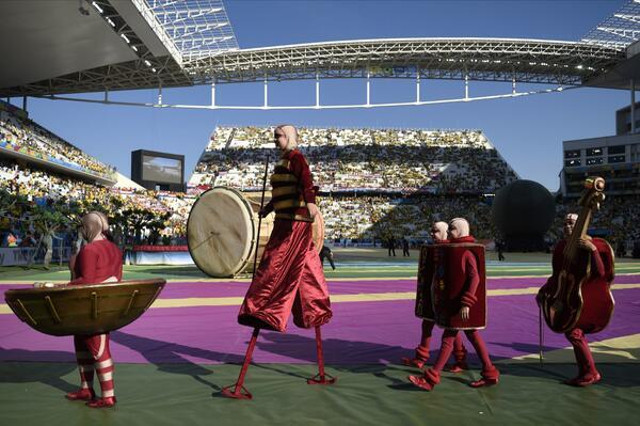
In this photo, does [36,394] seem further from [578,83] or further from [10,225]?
[578,83]

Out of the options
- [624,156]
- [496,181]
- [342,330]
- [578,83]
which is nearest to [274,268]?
[342,330]

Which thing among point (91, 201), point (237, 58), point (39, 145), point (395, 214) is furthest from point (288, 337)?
point (395, 214)

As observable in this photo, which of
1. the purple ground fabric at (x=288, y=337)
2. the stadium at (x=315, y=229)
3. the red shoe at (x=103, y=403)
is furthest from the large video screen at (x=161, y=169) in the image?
the red shoe at (x=103, y=403)

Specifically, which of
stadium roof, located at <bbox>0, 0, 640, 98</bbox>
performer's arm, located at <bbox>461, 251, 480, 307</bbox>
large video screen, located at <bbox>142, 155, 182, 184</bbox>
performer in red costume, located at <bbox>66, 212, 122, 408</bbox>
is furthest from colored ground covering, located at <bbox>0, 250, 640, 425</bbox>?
large video screen, located at <bbox>142, 155, 182, 184</bbox>

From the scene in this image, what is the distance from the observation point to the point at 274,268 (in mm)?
3582

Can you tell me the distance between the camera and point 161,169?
172 feet

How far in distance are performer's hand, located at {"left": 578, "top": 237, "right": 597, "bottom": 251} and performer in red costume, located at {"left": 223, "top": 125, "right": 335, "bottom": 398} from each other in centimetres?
183

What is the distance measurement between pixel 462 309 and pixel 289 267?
125cm

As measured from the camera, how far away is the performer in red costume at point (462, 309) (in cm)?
365

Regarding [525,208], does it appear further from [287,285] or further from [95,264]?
[95,264]

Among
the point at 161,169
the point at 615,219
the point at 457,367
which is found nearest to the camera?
the point at 457,367

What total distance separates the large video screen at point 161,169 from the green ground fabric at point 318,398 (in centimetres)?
4931

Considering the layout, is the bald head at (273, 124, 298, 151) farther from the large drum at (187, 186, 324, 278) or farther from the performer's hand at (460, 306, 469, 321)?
the large drum at (187, 186, 324, 278)

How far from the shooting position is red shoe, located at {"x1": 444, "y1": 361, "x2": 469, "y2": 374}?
4.19 m
